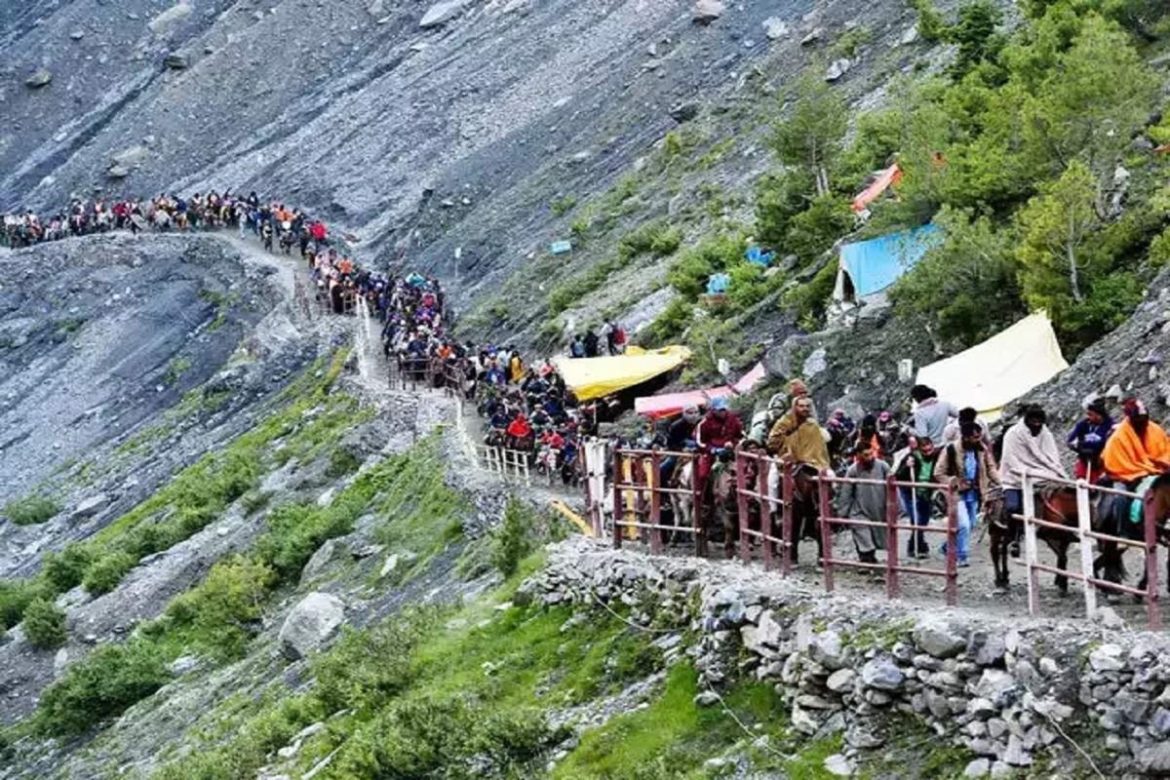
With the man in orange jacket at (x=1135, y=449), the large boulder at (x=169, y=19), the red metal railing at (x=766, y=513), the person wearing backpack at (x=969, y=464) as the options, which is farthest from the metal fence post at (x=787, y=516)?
the large boulder at (x=169, y=19)

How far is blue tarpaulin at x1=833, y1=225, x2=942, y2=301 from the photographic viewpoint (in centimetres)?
3109

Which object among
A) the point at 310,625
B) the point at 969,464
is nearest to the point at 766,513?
the point at 969,464

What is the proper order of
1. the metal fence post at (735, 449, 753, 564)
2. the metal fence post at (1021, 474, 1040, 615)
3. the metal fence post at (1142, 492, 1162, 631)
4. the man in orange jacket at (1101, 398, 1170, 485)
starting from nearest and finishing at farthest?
1. the metal fence post at (1142, 492, 1162, 631)
2. the metal fence post at (1021, 474, 1040, 615)
3. the man in orange jacket at (1101, 398, 1170, 485)
4. the metal fence post at (735, 449, 753, 564)

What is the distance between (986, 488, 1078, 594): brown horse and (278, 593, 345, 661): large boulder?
40.0ft

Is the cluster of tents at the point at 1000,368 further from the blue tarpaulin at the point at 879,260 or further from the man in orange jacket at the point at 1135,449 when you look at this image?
the man in orange jacket at the point at 1135,449

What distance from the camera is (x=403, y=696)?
59.1 ft

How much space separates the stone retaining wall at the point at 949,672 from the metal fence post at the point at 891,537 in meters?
0.25

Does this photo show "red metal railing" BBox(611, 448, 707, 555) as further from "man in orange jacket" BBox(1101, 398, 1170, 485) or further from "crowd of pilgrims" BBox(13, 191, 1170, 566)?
"man in orange jacket" BBox(1101, 398, 1170, 485)

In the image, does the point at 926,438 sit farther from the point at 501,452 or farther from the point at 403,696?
the point at 501,452

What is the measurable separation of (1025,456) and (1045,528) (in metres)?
1.01

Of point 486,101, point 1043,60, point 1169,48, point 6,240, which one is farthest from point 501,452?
point 6,240

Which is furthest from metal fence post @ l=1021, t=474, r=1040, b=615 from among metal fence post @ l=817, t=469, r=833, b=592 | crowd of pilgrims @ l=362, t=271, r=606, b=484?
crowd of pilgrims @ l=362, t=271, r=606, b=484

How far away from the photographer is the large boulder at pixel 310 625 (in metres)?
24.2

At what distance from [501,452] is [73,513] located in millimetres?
19634
